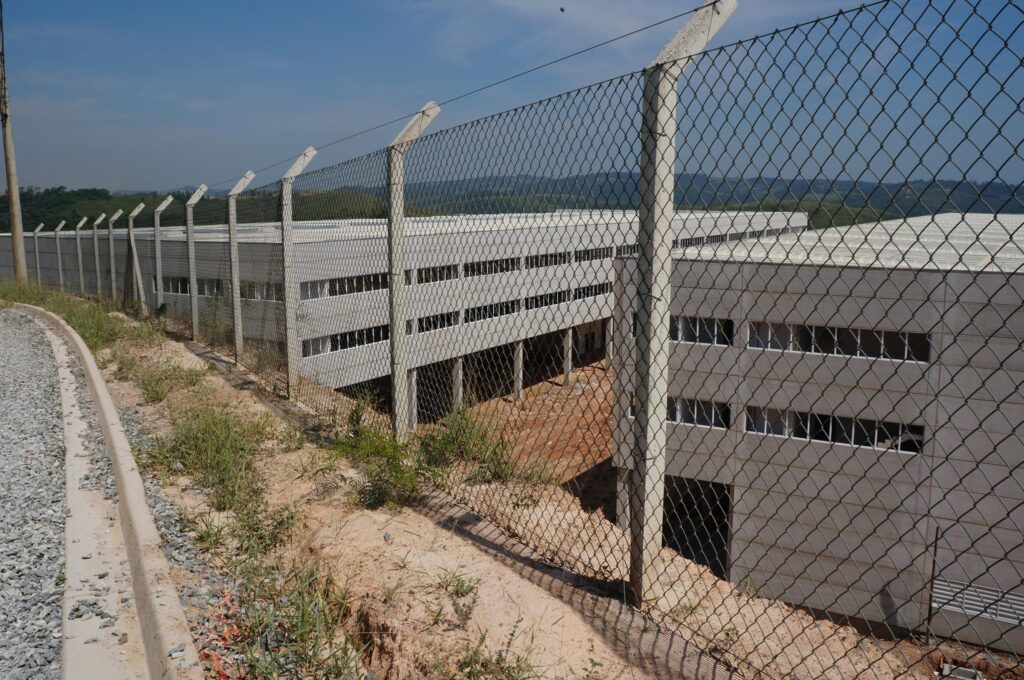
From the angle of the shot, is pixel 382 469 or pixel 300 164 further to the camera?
pixel 300 164

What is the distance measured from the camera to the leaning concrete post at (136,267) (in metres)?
17.2

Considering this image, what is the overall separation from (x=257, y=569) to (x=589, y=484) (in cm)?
2518

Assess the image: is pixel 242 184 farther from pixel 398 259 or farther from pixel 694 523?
pixel 694 523

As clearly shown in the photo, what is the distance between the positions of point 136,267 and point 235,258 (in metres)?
9.21

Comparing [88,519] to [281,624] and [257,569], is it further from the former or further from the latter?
[281,624]

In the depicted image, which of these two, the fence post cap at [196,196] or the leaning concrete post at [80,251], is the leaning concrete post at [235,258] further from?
the leaning concrete post at [80,251]

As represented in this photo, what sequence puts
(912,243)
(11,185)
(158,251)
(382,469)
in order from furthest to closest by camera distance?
(11,185), (158,251), (382,469), (912,243)

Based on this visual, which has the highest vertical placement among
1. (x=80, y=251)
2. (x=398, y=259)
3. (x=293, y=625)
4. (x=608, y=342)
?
(x=398, y=259)

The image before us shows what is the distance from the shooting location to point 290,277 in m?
7.93

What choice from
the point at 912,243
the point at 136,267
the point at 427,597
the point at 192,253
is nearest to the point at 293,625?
the point at 427,597

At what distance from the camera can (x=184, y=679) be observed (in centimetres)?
290

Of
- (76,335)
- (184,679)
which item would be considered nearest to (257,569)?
(184,679)

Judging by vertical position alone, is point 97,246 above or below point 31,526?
above

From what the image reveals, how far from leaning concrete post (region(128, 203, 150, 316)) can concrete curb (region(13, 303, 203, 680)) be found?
39.3 ft
